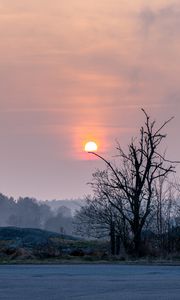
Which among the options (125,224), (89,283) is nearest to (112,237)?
(125,224)

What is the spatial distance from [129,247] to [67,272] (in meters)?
14.9

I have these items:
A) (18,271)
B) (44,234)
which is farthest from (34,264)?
(44,234)

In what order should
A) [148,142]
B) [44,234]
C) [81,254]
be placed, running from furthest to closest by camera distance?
[44,234], [148,142], [81,254]

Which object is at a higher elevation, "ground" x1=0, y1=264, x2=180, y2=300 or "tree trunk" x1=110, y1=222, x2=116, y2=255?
"tree trunk" x1=110, y1=222, x2=116, y2=255

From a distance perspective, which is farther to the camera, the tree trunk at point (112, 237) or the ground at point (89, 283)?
the tree trunk at point (112, 237)

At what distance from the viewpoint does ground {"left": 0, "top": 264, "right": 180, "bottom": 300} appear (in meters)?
14.7

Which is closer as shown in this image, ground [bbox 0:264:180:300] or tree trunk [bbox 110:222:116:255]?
ground [bbox 0:264:180:300]

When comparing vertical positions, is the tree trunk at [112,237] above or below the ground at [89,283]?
above

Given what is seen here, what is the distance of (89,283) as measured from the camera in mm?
17250

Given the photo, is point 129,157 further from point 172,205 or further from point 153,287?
point 153,287

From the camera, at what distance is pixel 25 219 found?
7062 inches

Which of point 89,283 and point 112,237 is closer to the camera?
point 89,283

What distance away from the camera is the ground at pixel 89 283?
1474 centimetres

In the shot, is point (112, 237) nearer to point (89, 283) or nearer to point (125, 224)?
point (125, 224)
